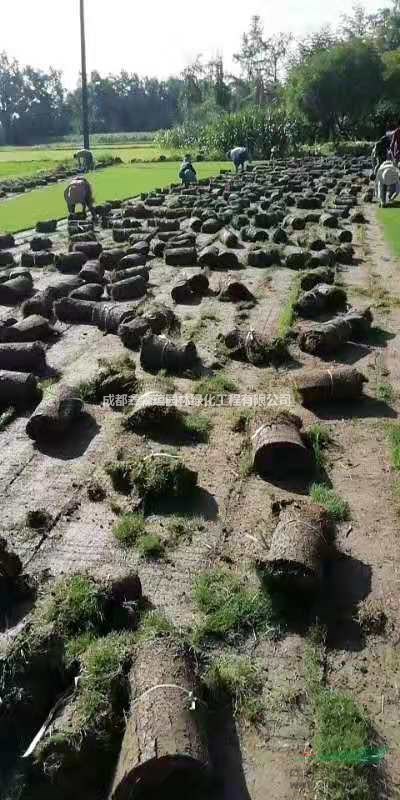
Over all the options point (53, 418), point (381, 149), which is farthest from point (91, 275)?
point (381, 149)

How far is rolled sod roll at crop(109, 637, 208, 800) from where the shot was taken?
3885 mm

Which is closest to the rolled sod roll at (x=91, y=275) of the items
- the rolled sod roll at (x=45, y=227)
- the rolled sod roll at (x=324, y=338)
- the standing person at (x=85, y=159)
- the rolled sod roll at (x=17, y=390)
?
the rolled sod roll at (x=324, y=338)

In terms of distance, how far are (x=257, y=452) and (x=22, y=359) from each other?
4686 millimetres

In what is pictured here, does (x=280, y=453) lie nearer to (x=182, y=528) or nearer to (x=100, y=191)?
(x=182, y=528)

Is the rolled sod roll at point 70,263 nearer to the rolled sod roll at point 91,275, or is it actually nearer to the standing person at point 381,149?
the rolled sod roll at point 91,275

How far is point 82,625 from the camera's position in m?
5.16

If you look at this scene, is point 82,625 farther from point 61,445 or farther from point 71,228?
point 71,228

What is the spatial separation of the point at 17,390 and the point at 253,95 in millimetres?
98564

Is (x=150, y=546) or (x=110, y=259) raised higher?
(x=110, y=259)

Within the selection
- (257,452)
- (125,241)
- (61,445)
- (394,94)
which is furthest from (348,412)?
(394,94)

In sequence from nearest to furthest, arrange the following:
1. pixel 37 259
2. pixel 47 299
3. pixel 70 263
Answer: pixel 47 299 < pixel 70 263 < pixel 37 259

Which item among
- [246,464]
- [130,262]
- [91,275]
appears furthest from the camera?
[130,262]

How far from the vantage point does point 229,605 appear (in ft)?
18.1

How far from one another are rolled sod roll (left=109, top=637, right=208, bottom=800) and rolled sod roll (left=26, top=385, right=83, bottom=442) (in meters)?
4.38
